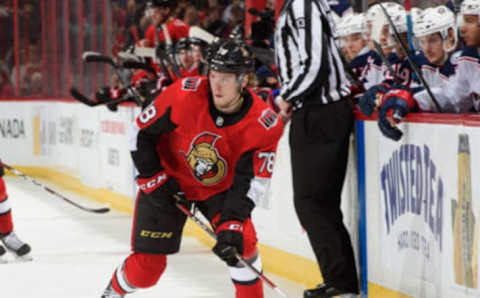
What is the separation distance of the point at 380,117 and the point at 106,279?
1.97 metres

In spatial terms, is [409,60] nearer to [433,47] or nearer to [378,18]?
[433,47]

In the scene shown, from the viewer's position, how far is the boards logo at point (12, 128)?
1175 cm

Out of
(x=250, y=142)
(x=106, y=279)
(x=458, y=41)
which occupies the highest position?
(x=458, y=41)

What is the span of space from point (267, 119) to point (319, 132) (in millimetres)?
748

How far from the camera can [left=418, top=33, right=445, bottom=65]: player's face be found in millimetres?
3902

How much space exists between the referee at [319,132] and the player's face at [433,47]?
16.3 inches

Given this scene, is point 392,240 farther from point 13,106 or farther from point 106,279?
point 13,106

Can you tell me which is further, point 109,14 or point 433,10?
point 109,14

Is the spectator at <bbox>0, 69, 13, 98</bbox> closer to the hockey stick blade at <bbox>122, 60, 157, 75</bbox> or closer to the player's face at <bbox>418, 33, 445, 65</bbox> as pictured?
the hockey stick blade at <bbox>122, 60, 157, 75</bbox>

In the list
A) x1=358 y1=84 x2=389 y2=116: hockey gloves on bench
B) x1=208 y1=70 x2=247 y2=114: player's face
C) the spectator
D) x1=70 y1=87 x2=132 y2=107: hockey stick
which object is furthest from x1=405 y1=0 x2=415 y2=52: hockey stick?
the spectator

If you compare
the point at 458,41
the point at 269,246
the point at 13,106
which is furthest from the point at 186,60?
the point at 13,106

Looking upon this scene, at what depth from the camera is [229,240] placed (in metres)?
3.23

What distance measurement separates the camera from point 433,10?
3.94m

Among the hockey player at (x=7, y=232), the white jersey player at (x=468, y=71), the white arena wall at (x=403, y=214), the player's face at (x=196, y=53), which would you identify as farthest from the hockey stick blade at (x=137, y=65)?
the white jersey player at (x=468, y=71)
